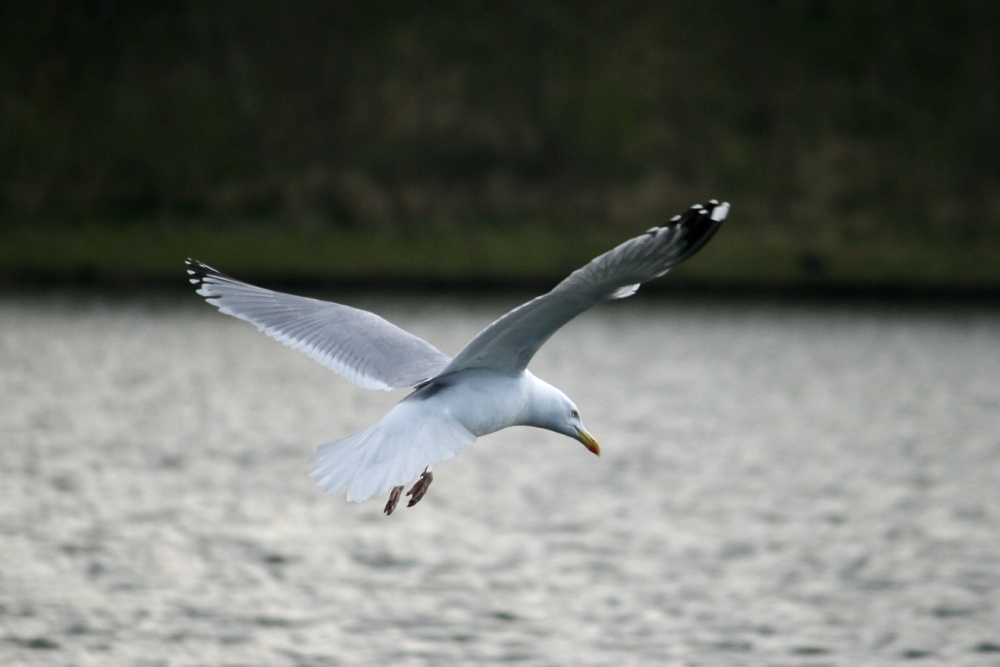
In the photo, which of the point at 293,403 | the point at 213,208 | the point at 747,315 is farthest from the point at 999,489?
the point at 213,208

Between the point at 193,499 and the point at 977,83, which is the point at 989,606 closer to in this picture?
the point at 193,499

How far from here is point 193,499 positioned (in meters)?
15.8

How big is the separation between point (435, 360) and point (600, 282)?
164cm

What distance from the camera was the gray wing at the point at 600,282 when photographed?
20.4ft

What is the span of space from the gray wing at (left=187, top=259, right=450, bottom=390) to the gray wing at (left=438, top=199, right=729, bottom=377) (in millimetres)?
664

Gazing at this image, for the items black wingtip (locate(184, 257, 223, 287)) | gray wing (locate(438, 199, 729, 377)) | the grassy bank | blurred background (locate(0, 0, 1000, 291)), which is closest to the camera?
gray wing (locate(438, 199, 729, 377))

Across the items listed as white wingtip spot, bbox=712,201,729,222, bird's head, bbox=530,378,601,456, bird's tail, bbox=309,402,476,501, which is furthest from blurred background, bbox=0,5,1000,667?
white wingtip spot, bbox=712,201,729,222

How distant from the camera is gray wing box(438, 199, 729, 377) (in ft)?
20.4

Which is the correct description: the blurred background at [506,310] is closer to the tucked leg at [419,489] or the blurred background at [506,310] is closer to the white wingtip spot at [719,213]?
the tucked leg at [419,489]

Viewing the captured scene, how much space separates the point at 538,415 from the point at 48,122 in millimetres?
37586

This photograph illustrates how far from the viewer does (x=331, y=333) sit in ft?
26.1

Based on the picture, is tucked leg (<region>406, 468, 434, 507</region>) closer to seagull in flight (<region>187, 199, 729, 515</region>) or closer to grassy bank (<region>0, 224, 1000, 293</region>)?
seagull in flight (<region>187, 199, 729, 515</region>)

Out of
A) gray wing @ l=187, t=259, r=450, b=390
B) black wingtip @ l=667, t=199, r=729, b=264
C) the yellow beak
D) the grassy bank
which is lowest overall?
the yellow beak

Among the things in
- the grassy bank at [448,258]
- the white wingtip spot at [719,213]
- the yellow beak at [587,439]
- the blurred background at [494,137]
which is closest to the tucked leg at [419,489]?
the yellow beak at [587,439]
